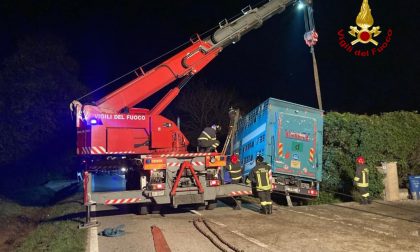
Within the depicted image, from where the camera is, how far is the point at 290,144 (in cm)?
1277

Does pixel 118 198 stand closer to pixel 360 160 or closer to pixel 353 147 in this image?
pixel 360 160

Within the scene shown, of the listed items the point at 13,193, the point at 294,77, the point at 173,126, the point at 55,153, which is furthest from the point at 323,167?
the point at 294,77

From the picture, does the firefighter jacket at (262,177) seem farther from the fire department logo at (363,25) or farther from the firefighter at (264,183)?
→ the fire department logo at (363,25)

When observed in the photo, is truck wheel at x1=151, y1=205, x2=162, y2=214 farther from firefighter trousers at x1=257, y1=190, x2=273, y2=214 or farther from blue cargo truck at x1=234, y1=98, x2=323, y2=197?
blue cargo truck at x1=234, y1=98, x2=323, y2=197

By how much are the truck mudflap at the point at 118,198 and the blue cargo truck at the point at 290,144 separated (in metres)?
3.91

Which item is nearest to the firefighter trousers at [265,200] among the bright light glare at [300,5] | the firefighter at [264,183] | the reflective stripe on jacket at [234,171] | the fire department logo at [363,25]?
the firefighter at [264,183]

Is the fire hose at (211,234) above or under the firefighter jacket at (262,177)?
under

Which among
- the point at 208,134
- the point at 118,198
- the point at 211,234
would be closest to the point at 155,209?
the point at 118,198

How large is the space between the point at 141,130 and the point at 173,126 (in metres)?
0.91

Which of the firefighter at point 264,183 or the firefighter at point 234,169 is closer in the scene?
the firefighter at point 264,183

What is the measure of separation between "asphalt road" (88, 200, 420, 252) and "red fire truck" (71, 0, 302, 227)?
1.88ft

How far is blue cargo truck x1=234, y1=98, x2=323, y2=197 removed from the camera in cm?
1256

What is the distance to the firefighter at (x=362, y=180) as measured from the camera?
12.8m

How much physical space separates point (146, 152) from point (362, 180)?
6.35 metres
